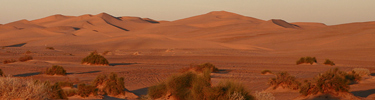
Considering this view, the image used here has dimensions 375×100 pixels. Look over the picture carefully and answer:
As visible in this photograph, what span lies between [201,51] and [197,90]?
41.5m

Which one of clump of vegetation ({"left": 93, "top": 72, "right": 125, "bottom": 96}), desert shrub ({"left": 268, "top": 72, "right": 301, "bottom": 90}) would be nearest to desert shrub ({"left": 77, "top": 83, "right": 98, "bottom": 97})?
clump of vegetation ({"left": 93, "top": 72, "right": 125, "bottom": 96})

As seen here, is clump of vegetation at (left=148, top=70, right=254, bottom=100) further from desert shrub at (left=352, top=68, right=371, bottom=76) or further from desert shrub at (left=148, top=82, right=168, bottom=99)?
desert shrub at (left=352, top=68, right=371, bottom=76)

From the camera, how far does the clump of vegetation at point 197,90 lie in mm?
9656

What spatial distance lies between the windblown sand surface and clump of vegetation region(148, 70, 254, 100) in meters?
1.10

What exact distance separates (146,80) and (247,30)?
80.4 meters

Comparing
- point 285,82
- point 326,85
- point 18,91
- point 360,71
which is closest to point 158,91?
point 326,85

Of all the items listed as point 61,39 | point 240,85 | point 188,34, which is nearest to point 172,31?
point 188,34

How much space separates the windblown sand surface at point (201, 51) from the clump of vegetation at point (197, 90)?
1.10 metres

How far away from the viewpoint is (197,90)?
10.3 metres

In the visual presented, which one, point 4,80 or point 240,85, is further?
point 240,85

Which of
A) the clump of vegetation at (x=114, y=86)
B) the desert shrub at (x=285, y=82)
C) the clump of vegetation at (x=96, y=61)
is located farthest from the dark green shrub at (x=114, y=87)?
the clump of vegetation at (x=96, y=61)

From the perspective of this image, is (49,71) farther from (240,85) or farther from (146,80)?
(240,85)

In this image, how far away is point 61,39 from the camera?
270 feet

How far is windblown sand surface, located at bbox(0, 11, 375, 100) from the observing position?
23125mm
